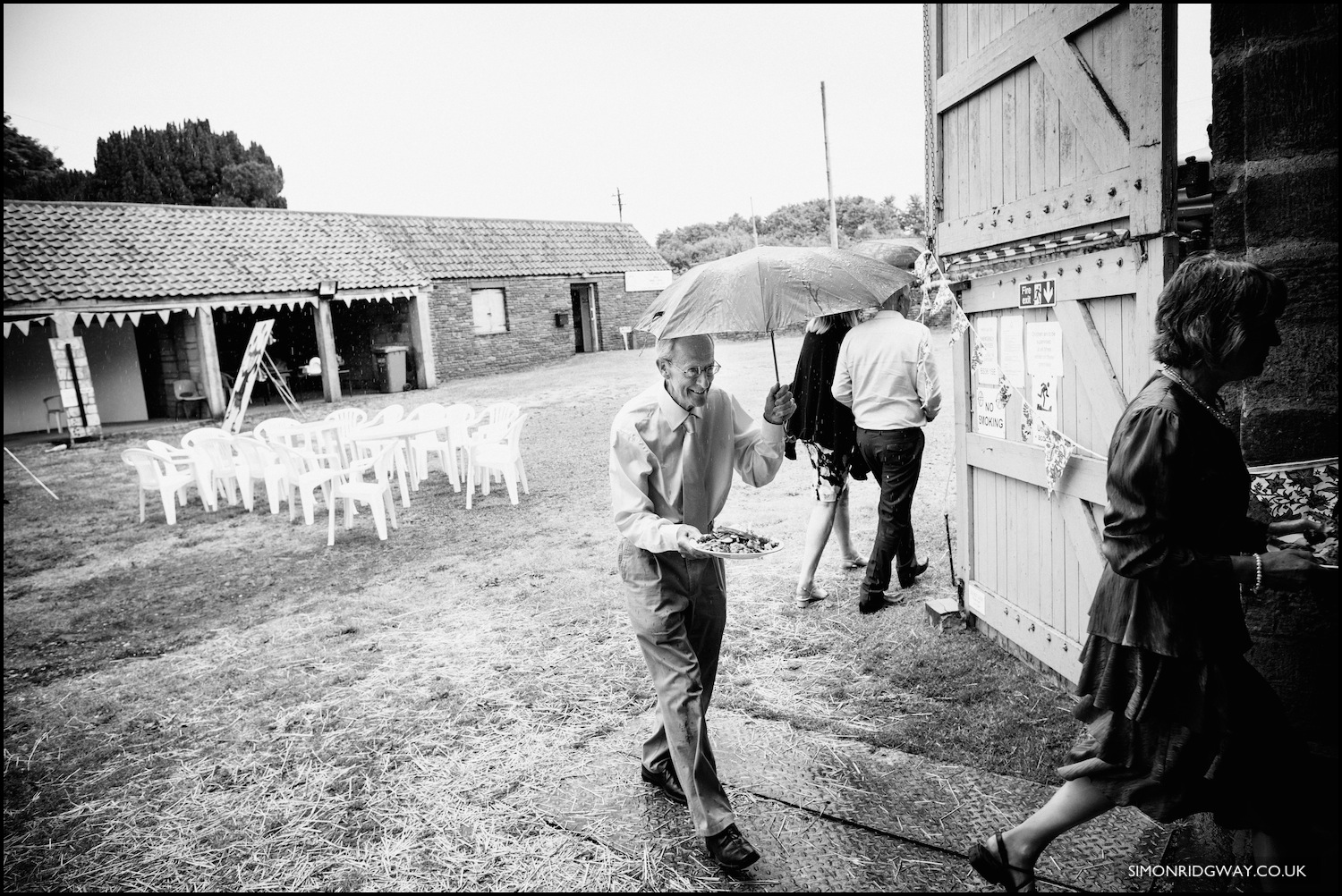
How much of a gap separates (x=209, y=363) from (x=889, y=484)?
715 inches

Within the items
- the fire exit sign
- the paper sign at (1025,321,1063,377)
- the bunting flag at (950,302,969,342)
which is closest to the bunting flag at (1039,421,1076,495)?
the paper sign at (1025,321,1063,377)

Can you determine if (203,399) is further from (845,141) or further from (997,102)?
(845,141)

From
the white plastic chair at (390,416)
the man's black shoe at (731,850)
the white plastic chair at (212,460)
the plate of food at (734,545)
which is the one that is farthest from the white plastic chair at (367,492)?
the man's black shoe at (731,850)

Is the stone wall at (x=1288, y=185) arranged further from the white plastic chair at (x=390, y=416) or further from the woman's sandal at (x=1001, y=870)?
the white plastic chair at (x=390, y=416)

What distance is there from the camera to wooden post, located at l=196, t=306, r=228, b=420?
18.0m

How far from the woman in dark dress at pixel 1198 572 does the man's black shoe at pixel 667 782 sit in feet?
5.54

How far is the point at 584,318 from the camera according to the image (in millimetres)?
28719

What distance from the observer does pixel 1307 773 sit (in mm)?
1999

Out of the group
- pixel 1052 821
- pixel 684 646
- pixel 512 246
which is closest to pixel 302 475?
pixel 684 646

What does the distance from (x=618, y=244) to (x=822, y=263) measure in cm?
2796

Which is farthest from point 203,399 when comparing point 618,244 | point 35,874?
point 35,874

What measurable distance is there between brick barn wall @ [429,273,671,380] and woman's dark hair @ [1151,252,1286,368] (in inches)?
873

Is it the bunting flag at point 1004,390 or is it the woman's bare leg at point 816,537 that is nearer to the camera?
the bunting flag at point 1004,390

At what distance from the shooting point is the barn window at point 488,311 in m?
24.5
